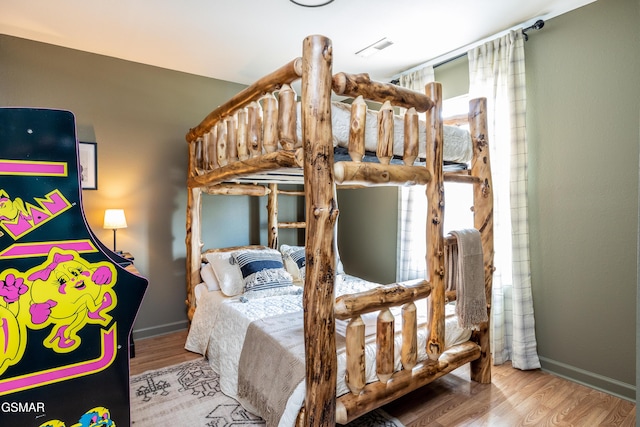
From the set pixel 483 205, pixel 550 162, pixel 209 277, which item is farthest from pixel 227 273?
pixel 550 162

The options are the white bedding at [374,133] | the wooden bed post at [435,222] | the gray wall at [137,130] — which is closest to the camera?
the white bedding at [374,133]

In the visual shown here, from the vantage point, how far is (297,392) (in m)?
1.64

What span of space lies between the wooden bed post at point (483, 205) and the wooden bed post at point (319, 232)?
1335 mm

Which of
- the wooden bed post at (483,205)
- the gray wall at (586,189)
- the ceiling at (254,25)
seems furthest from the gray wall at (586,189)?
the wooden bed post at (483,205)

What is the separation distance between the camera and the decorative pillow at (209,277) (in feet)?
9.89

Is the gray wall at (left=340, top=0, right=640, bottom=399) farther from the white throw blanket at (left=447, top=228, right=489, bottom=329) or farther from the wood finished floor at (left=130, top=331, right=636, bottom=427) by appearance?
the white throw blanket at (left=447, top=228, right=489, bottom=329)

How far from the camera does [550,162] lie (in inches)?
97.1

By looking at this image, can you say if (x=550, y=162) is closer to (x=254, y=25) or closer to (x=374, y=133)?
(x=374, y=133)

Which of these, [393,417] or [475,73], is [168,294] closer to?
[393,417]

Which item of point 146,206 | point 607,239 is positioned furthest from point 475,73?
point 146,206

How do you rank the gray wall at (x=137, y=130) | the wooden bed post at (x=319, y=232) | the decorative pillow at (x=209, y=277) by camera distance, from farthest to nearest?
the decorative pillow at (x=209, y=277) < the gray wall at (x=137, y=130) < the wooden bed post at (x=319, y=232)

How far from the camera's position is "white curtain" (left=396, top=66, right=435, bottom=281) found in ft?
10.7

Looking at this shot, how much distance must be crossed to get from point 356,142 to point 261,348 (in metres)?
1.33

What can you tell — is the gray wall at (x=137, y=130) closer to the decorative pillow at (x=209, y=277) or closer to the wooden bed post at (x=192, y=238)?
Answer: the wooden bed post at (x=192, y=238)
